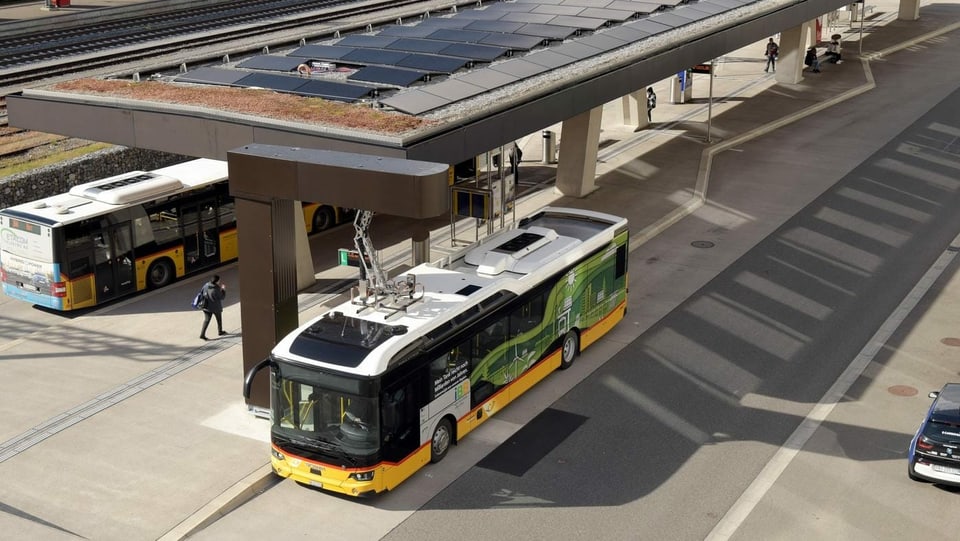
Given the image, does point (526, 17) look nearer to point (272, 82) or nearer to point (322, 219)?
point (322, 219)

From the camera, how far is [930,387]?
74.3ft

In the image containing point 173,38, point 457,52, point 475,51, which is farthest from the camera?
point 173,38

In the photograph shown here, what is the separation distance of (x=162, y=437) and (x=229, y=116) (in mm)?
7284

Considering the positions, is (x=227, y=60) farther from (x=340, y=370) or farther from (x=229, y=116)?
(x=340, y=370)

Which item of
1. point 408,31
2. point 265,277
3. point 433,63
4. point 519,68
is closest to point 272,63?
point 433,63

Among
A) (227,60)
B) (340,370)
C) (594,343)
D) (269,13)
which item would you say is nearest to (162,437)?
(340,370)

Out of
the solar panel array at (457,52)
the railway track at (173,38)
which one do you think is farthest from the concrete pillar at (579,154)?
the railway track at (173,38)

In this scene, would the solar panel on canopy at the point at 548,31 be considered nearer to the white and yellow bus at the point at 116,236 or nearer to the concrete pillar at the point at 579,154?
the concrete pillar at the point at 579,154

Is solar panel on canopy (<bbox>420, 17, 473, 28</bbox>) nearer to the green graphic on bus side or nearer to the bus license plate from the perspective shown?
the green graphic on bus side

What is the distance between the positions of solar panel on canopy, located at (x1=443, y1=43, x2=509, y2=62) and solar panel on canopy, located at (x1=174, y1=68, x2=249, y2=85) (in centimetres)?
562

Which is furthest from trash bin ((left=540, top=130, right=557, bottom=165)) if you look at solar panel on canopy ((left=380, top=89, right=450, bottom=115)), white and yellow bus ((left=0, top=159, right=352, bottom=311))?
solar panel on canopy ((left=380, top=89, right=450, bottom=115))

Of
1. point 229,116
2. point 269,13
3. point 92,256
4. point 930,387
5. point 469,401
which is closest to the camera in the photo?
point 469,401

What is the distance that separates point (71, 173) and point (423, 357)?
19345 millimetres

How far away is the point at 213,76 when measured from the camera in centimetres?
2888
